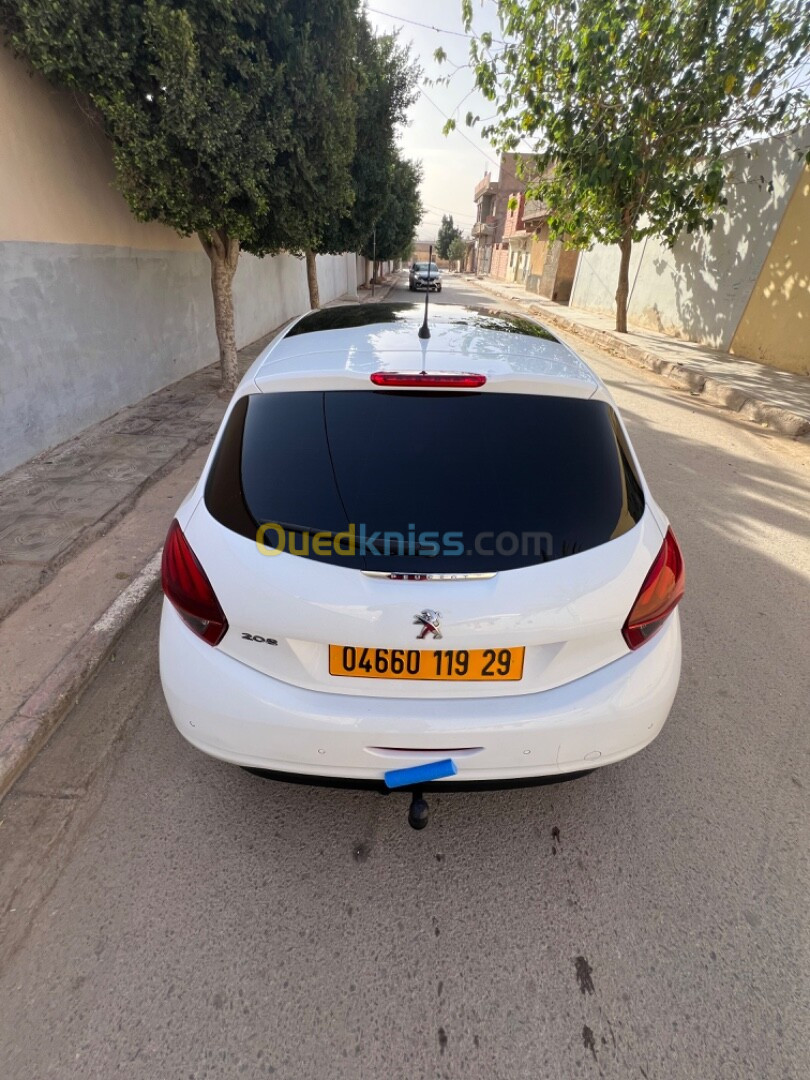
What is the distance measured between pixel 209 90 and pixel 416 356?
16.1 ft

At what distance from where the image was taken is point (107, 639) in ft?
9.46

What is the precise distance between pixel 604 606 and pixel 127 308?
6.76 m

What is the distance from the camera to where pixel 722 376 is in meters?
9.66

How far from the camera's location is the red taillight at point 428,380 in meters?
1.80

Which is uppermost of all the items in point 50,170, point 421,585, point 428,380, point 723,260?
point 50,170

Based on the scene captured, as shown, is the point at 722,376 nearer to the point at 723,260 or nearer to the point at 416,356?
the point at 723,260

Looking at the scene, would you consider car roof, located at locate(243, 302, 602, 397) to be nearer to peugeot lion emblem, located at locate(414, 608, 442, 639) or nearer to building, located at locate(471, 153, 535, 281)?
peugeot lion emblem, located at locate(414, 608, 442, 639)

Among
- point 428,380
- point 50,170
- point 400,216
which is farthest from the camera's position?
point 400,216

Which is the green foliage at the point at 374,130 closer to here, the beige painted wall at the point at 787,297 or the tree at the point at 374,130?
the tree at the point at 374,130

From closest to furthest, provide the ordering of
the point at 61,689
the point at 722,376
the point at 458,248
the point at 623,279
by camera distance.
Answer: the point at 61,689 < the point at 722,376 < the point at 623,279 < the point at 458,248

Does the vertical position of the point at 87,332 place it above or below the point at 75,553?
above

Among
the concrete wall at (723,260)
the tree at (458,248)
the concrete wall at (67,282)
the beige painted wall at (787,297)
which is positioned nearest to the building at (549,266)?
the concrete wall at (723,260)

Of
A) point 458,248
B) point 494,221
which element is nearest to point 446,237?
point 458,248

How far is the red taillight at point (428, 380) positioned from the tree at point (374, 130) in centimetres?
962
